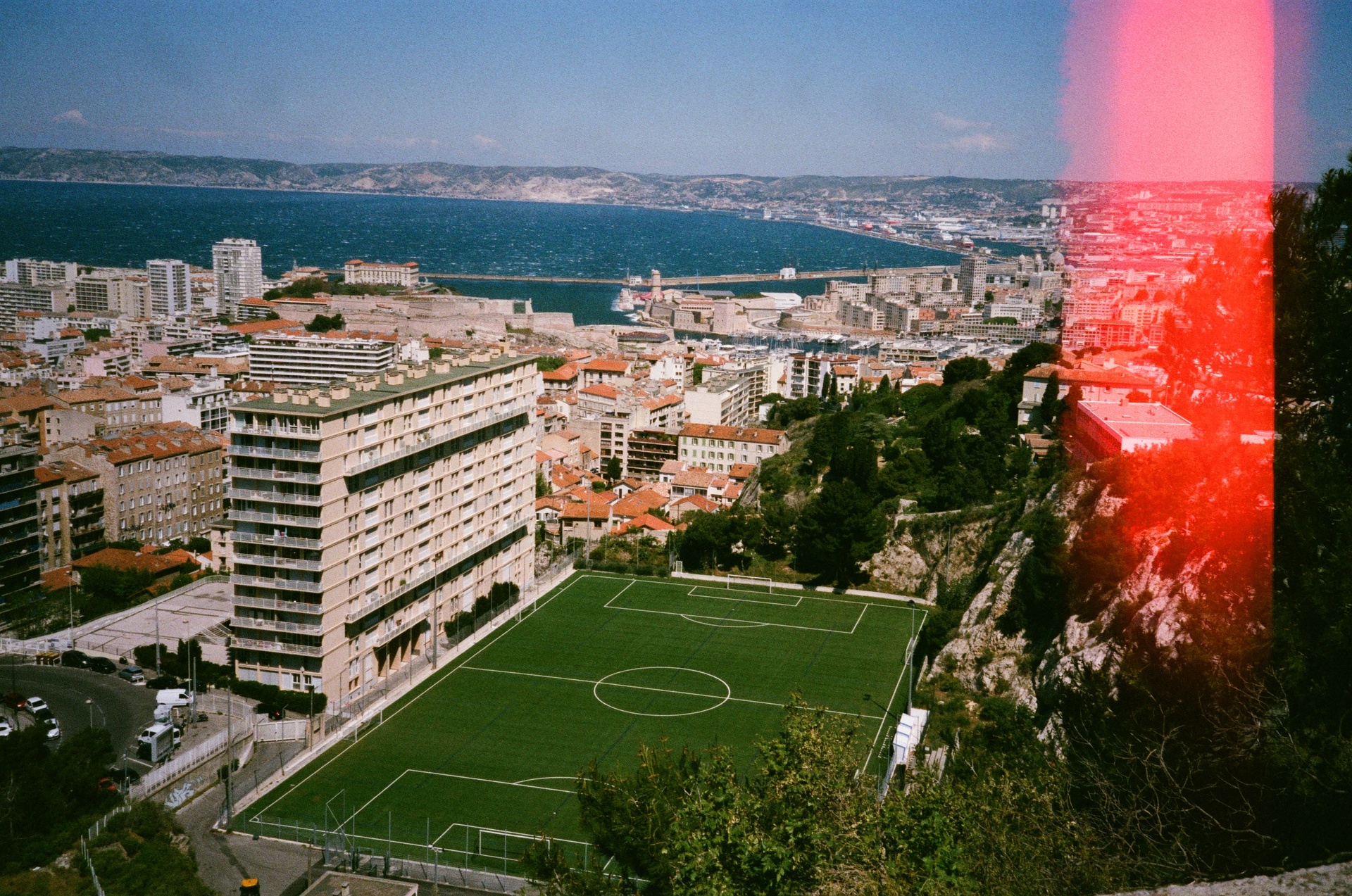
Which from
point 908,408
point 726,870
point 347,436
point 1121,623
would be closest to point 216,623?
point 347,436

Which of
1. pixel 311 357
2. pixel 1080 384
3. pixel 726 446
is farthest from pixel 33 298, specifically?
pixel 1080 384

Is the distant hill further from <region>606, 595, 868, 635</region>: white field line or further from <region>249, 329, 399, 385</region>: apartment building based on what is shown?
<region>606, 595, 868, 635</region>: white field line

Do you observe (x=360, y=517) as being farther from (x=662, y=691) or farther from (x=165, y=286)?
(x=165, y=286)

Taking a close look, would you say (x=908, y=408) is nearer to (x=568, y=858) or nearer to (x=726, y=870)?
(x=568, y=858)

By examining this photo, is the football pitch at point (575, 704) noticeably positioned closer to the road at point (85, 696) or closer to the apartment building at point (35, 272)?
the road at point (85, 696)

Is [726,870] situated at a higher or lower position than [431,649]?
higher

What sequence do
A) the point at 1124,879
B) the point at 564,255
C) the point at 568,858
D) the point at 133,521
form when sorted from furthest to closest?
the point at 564,255 → the point at 133,521 → the point at 568,858 → the point at 1124,879

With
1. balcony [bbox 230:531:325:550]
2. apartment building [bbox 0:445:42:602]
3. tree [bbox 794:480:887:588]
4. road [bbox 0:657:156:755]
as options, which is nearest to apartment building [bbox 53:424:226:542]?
A: apartment building [bbox 0:445:42:602]

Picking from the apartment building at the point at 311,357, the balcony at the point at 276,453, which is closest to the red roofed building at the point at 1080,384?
the balcony at the point at 276,453
